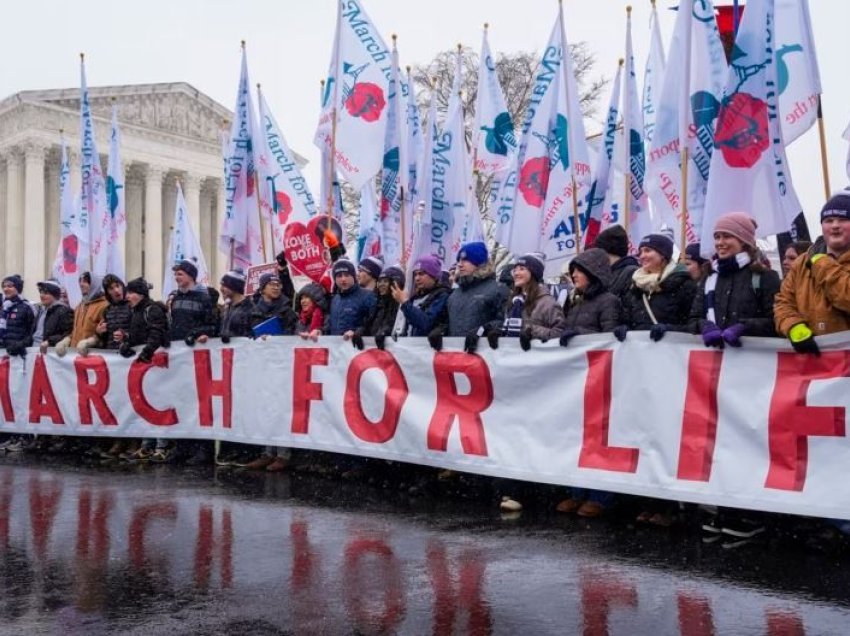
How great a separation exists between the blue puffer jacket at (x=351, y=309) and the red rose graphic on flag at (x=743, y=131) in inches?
134

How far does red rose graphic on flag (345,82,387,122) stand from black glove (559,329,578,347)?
15.3ft

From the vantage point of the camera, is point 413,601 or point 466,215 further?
point 466,215

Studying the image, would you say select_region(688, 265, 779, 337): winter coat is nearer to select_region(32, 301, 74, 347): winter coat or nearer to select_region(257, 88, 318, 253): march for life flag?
select_region(257, 88, 318, 253): march for life flag

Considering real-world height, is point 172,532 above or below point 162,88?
below

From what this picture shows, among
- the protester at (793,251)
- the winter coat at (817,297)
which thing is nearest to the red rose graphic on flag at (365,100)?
the protester at (793,251)

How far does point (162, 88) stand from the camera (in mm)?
57938

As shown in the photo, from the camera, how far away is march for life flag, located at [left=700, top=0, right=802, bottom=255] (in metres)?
6.70

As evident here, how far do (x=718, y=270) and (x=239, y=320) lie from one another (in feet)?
17.1

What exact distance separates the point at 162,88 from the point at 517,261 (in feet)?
178

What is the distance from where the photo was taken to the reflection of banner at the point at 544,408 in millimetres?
5730

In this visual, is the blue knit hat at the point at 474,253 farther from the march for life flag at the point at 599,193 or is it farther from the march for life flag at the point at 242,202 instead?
the march for life flag at the point at 242,202

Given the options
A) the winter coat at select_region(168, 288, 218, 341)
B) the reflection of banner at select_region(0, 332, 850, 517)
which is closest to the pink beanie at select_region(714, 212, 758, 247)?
the reflection of banner at select_region(0, 332, 850, 517)

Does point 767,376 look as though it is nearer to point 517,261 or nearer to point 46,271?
point 517,261

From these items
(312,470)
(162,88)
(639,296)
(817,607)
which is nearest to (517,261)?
(639,296)
